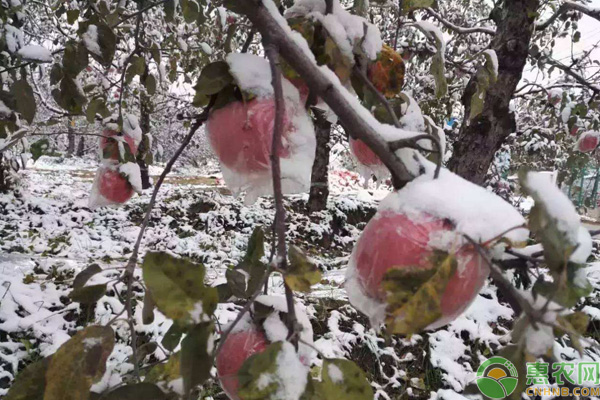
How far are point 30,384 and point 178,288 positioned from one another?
7.7 inches

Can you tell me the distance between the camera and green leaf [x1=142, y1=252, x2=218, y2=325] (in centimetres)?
31

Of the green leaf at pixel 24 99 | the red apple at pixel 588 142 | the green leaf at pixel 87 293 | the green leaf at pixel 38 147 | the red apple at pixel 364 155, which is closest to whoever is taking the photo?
the green leaf at pixel 87 293

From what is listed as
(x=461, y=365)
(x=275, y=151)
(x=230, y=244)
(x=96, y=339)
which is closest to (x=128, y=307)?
(x=96, y=339)

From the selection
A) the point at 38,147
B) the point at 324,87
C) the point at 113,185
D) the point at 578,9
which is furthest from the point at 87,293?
the point at 578,9

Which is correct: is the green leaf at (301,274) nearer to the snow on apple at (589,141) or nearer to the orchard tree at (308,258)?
the orchard tree at (308,258)

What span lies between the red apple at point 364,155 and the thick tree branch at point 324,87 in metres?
0.32

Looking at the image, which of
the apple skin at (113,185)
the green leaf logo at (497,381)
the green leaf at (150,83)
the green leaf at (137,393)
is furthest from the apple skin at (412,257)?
the green leaf at (150,83)

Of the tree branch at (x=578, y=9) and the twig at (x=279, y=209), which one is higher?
the tree branch at (x=578, y=9)

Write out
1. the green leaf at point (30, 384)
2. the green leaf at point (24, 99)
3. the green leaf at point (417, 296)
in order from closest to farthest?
the green leaf at point (417, 296)
the green leaf at point (30, 384)
the green leaf at point (24, 99)

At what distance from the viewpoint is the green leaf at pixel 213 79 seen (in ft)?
1.54

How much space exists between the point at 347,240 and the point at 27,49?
4118 mm

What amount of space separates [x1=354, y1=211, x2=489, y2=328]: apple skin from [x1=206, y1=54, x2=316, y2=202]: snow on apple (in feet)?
0.46

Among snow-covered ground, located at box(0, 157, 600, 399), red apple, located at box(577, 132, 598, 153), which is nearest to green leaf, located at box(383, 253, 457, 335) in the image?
snow-covered ground, located at box(0, 157, 600, 399)

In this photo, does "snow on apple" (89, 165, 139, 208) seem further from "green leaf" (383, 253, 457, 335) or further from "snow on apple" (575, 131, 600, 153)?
"snow on apple" (575, 131, 600, 153)
